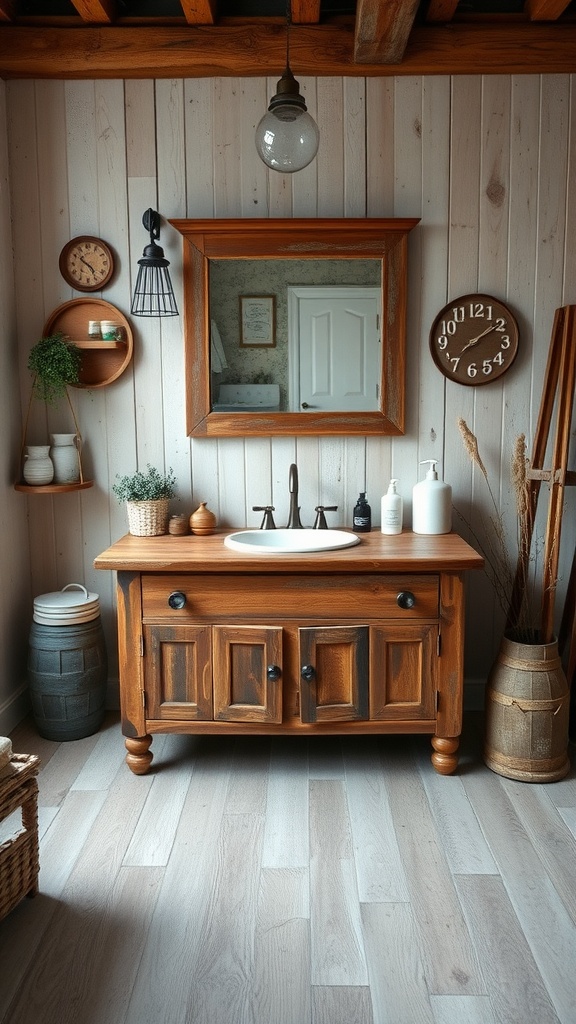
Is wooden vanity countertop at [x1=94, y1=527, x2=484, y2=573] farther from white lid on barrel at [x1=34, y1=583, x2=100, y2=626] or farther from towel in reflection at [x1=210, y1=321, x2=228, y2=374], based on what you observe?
towel in reflection at [x1=210, y1=321, x2=228, y2=374]

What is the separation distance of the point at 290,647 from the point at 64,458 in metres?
1.19

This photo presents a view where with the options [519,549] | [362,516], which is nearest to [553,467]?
[519,549]

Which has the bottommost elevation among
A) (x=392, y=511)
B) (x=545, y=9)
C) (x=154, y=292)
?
(x=392, y=511)

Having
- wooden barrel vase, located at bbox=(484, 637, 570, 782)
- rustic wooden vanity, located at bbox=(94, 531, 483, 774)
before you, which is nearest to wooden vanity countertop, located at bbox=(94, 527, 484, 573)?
rustic wooden vanity, located at bbox=(94, 531, 483, 774)

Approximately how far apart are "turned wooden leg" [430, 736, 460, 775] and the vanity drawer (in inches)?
17.6

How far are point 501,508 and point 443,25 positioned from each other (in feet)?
5.97

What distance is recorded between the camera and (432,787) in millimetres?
2754

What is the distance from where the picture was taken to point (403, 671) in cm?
276

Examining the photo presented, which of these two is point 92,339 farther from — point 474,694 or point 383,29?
point 474,694

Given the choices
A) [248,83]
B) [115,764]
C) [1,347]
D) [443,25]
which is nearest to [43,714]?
[115,764]

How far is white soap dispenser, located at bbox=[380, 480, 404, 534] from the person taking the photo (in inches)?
120

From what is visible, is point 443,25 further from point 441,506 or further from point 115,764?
point 115,764

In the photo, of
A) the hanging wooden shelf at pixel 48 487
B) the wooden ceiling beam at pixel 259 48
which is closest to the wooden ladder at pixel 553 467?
the wooden ceiling beam at pixel 259 48

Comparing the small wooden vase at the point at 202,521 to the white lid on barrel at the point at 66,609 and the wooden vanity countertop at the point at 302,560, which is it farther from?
the white lid on barrel at the point at 66,609
